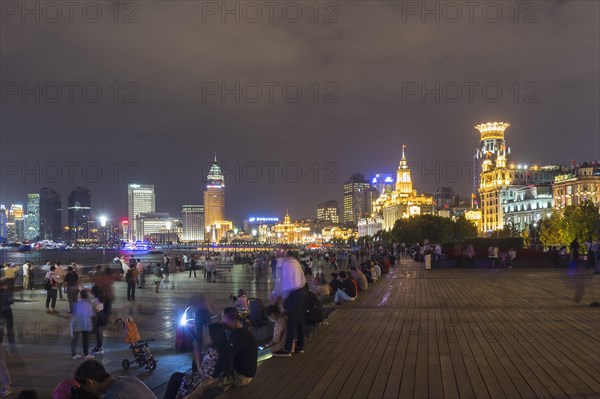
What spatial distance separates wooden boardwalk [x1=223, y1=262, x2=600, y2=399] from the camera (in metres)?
7.78

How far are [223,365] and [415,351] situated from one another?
4.19 m

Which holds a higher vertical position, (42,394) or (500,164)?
(500,164)

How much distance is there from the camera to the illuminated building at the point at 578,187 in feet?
375

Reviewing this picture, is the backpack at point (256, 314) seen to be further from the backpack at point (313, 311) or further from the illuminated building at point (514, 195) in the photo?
the illuminated building at point (514, 195)

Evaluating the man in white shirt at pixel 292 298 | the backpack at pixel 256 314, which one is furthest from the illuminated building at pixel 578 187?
the man in white shirt at pixel 292 298

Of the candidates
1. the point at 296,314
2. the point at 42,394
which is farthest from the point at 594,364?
the point at 42,394

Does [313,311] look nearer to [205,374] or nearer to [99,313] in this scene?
[99,313]

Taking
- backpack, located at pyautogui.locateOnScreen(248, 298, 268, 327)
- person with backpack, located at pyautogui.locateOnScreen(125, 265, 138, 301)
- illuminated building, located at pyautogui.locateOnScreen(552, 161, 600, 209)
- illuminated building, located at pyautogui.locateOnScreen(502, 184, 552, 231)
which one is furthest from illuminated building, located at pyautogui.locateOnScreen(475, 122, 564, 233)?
backpack, located at pyautogui.locateOnScreen(248, 298, 268, 327)

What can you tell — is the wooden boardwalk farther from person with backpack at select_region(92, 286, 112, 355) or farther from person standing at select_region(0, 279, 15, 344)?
person standing at select_region(0, 279, 15, 344)

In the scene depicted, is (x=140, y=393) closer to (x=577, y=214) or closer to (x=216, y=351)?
(x=216, y=351)

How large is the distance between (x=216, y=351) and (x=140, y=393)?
2.26 m

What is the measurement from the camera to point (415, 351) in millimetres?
10336

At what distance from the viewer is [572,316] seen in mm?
14398

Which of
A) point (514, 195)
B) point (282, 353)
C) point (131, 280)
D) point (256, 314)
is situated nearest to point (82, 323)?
point (256, 314)
